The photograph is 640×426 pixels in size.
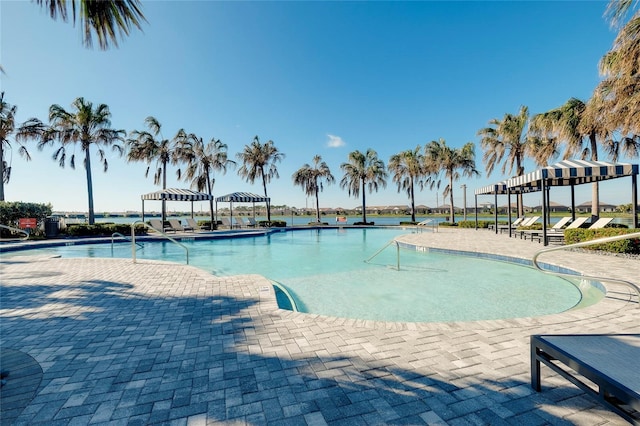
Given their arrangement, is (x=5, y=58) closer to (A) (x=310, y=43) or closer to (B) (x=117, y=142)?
(A) (x=310, y=43)

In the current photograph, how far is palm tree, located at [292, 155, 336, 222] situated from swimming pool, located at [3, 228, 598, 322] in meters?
20.0

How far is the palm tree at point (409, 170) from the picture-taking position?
27219mm

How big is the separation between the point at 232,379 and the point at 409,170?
90.7 feet

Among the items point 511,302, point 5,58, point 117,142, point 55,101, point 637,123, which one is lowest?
point 511,302

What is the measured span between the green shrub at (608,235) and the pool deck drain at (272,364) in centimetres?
437

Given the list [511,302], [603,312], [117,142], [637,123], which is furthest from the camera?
[117,142]

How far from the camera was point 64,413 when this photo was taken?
1.92m

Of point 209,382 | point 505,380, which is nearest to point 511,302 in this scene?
point 505,380

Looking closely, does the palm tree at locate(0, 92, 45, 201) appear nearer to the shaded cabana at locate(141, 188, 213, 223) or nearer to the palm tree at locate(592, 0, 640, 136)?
the shaded cabana at locate(141, 188, 213, 223)

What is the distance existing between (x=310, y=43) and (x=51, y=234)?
17715 millimetres

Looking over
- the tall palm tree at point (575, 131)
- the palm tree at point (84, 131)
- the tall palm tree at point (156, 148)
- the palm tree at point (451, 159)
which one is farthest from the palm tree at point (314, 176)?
the tall palm tree at point (575, 131)

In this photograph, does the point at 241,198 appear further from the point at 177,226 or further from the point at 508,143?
the point at 508,143

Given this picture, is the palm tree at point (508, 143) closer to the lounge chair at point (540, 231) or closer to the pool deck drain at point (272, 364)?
the lounge chair at point (540, 231)

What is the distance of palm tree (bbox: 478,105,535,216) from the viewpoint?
19.7m
